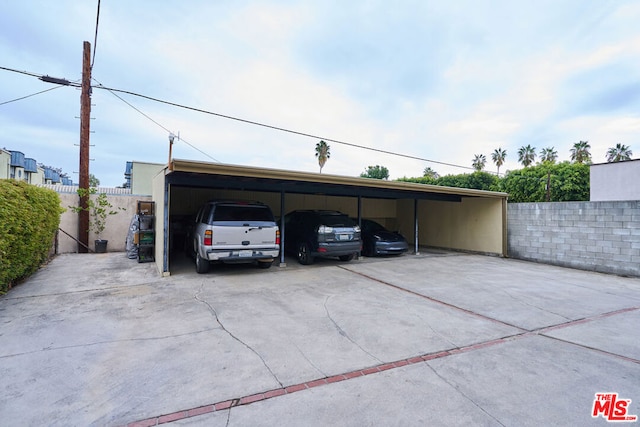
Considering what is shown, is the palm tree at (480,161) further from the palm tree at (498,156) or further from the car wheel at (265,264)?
the car wheel at (265,264)

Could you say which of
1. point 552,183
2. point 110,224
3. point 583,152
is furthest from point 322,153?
point 110,224

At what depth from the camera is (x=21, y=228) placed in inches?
212

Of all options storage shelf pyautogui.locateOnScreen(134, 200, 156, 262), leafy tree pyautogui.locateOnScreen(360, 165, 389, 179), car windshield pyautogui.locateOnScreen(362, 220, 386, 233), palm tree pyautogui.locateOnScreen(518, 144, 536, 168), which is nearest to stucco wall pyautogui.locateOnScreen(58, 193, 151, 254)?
storage shelf pyautogui.locateOnScreen(134, 200, 156, 262)

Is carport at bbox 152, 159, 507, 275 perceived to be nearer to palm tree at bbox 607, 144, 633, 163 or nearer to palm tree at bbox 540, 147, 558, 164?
palm tree at bbox 540, 147, 558, 164

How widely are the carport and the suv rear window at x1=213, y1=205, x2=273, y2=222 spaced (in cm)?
75

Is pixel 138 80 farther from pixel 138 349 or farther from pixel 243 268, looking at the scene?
pixel 138 349

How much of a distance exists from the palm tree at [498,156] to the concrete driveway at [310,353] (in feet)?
155

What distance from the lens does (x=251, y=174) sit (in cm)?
650

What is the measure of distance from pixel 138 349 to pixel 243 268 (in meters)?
4.73

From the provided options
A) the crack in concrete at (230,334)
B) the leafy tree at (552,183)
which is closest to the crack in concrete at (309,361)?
the crack in concrete at (230,334)

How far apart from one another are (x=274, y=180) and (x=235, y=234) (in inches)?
74.1

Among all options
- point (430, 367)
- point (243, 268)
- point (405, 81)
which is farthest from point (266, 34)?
point (430, 367)

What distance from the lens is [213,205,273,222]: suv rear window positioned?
267 inches

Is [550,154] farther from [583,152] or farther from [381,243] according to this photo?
[381,243]
